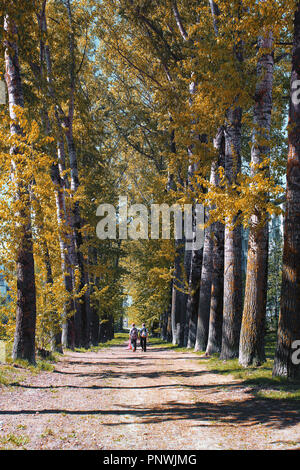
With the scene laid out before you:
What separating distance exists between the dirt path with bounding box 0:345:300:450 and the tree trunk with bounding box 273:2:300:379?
43.0 inches

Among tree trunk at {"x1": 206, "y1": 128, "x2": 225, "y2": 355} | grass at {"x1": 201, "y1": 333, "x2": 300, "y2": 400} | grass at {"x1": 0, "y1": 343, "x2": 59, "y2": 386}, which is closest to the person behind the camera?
grass at {"x1": 201, "y1": 333, "x2": 300, "y2": 400}

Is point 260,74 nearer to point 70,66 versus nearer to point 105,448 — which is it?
point 105,448

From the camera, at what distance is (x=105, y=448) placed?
5.54 metres

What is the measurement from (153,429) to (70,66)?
19.3 m

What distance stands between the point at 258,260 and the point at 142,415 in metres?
5.88

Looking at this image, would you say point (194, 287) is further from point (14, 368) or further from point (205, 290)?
point (14, 368)

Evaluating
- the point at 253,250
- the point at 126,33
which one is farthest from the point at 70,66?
the point at 253,250

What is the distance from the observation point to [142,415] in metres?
7.50

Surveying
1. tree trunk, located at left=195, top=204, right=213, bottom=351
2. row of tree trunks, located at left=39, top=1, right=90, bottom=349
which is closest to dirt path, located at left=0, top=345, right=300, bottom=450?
row of tree trunks, located at left=39, top=1, right=90, bottom=349

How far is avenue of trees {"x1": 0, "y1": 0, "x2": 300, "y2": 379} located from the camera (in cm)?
1026

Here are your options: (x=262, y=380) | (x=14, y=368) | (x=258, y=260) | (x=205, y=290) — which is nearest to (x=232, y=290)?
(x=258, y=260)

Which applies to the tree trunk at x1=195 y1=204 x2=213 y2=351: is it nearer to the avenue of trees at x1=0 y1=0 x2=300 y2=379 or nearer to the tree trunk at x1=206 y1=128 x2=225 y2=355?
the avenue of trees at x1=0 y1=0 x2=300 y2=379
